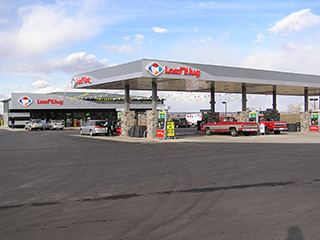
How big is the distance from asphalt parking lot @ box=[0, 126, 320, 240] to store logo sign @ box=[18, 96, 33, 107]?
4233 centimetres

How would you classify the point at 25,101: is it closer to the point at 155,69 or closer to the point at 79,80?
the point at 79,80

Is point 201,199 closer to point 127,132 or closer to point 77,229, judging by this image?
point 77,229

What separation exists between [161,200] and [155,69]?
17446mm

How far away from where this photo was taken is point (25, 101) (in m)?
52.0

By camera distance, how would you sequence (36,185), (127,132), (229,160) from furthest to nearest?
(127,132) → (229,160) → (36,185)

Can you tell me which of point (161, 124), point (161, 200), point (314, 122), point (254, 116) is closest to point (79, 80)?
point (161, 124)

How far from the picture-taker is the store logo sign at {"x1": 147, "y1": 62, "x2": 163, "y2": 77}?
23.6 metres

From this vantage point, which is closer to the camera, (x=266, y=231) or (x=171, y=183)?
(x=266, y=231)

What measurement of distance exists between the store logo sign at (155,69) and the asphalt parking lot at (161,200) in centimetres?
1199

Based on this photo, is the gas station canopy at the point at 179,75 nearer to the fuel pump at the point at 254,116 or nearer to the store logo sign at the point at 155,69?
the store logo sign at the point at 155,69

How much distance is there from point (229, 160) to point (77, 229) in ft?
29.5

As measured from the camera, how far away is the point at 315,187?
27.2ft

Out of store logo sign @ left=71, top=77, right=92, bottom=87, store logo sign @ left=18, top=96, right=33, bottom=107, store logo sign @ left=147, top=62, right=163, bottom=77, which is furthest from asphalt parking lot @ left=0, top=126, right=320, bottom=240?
store logo sign @ left=18, top=96, right=33, bottom=107

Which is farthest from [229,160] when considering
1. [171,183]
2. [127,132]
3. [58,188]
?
[127,132]
